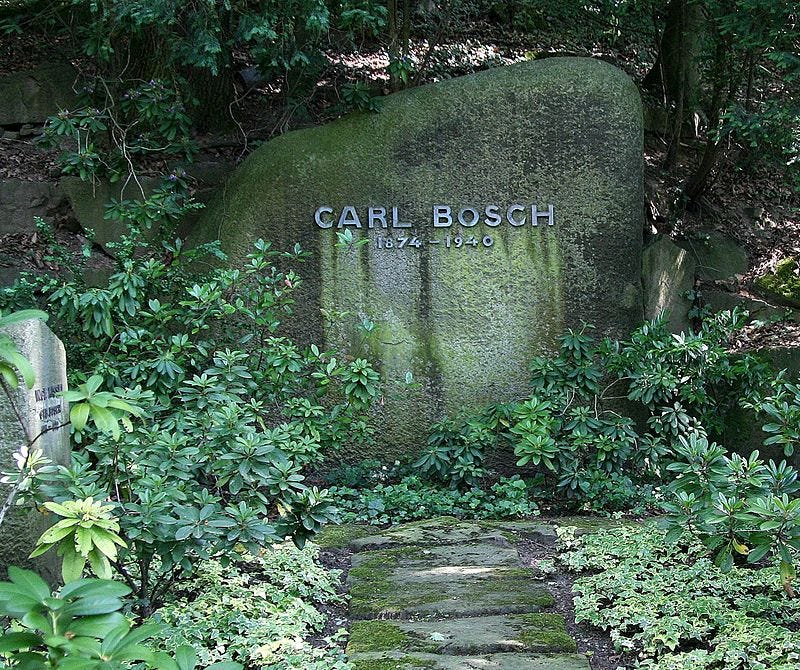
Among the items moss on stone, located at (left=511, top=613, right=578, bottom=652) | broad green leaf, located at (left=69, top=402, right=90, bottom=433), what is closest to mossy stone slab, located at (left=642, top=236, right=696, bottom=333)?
moss on stone, located at (left=511, top=613, right=578, bottom=652)

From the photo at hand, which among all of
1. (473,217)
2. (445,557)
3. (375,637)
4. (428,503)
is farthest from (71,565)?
(473,217)

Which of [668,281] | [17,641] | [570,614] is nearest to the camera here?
[17,641]

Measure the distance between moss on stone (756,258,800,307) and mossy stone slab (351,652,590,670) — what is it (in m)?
4.76

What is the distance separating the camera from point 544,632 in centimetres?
365

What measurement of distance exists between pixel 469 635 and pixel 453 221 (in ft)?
11.1

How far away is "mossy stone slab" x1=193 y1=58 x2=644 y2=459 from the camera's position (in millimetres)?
6316

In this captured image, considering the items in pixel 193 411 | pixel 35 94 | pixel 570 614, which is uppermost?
pixel 35 94

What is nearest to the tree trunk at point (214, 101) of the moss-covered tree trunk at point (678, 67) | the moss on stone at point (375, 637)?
the moss-covered tree trunk at point (678, 67)

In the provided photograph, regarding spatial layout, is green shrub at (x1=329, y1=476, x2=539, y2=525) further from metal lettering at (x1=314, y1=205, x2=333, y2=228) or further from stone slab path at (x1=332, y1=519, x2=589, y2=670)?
metal lettering at (x1=314, y1=205, x2=333, y2=228)

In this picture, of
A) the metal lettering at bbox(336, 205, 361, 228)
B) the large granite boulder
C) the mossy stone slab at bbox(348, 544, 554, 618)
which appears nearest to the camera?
the mossy stone slab at bbox(348, 544, 554, 618)

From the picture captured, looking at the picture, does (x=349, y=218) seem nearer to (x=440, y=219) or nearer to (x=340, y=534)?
(x=440, y=219)

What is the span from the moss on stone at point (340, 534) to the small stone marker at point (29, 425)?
1455mm

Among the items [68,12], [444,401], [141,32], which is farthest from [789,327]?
[68,12]

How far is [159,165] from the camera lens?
23.2 ft
